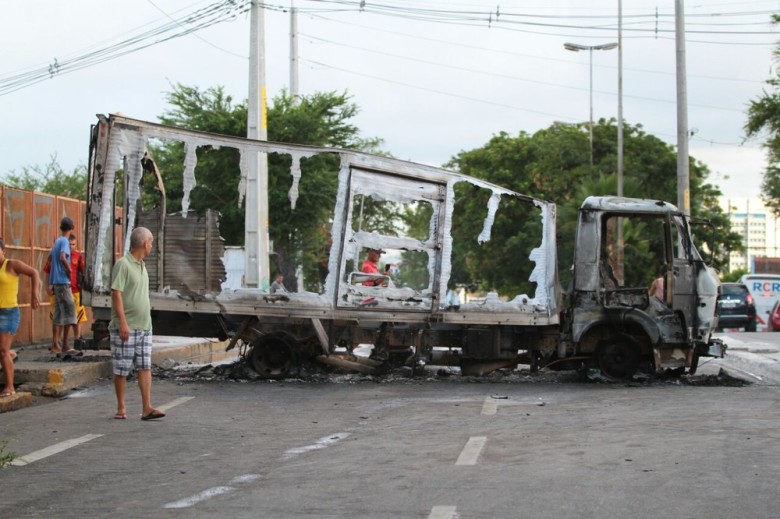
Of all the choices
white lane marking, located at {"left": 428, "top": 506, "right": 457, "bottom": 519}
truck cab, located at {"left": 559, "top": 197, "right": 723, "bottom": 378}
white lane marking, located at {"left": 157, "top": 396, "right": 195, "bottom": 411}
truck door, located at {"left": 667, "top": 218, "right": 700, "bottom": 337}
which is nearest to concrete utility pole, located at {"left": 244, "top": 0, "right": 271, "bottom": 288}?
truck cab, located at {"left": 559, "top": 197, "right": 723, "bottom": 378}

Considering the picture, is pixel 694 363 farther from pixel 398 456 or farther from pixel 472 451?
pixel 398 456

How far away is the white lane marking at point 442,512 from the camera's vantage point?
6010mm

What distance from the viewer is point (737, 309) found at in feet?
114

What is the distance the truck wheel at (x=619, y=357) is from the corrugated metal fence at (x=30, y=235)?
906 centimetres

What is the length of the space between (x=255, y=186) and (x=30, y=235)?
563cm

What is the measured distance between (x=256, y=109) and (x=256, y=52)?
55.4 inches

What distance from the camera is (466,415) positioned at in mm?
10859

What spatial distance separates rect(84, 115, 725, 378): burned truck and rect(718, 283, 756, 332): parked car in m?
20.5

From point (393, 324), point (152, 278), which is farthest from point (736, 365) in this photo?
point (152, 278)

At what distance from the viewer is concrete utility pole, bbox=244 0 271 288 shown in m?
23.0

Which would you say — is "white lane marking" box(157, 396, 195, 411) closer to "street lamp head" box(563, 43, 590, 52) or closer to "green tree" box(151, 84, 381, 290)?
"green tree" box(151, 84, 381, 290)

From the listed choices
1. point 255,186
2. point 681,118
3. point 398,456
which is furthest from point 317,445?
point 681,118

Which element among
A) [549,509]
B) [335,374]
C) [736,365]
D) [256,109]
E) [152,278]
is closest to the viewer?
[549,509]

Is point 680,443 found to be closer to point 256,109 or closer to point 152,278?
point 152,278
